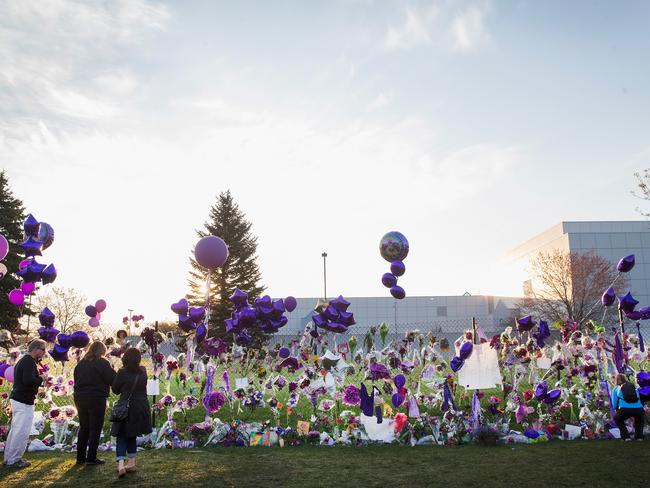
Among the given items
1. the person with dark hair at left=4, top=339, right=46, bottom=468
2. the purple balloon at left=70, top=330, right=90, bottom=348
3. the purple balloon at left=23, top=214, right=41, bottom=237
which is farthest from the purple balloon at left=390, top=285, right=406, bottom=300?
the purple balloon at left=23, top=214, right=41, bottom=237

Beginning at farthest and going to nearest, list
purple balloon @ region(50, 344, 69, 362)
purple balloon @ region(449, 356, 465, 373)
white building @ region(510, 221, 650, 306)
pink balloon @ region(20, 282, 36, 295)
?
white building @ region(510, 221, 650, 306), pink balloon @ region(20, 282, 36, 295), purple balloon @ region(50, 344, 69, 362), purple balloon @ region(449, 356, 465, 373)

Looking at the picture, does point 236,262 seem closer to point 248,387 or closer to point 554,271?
point 554,271

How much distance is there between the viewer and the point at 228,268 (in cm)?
2877

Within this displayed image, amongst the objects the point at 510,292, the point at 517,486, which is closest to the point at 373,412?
the point at 517,486

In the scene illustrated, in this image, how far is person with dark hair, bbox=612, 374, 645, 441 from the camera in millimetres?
7211

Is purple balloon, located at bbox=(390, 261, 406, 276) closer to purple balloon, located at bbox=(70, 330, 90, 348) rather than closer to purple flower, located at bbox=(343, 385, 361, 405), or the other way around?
purple flower, located at bbox=(343, 385, 361, 405)

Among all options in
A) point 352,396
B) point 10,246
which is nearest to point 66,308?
point 10,246

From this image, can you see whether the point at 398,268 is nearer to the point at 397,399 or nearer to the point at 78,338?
the point at 397,399

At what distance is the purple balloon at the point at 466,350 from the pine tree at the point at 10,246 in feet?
67.7

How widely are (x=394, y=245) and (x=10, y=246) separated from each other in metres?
21.2

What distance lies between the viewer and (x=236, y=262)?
29.0 m

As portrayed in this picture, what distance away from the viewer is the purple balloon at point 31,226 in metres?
8.19

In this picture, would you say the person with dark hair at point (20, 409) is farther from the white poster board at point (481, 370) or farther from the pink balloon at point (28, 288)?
the white poster board at point (481, 370)

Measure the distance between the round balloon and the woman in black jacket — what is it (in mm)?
4323
